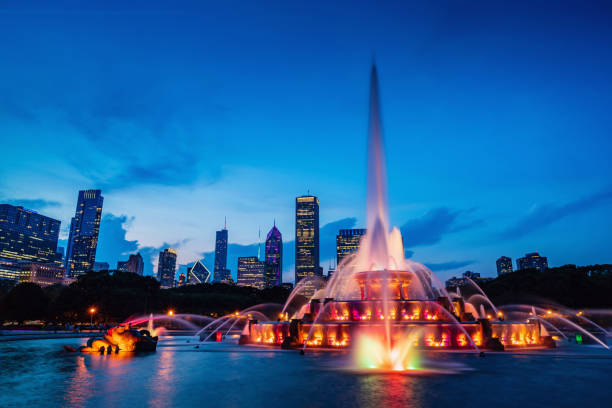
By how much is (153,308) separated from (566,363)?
296 feet

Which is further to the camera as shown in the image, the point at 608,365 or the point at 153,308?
the point at 153,308

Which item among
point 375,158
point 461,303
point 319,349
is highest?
point 375,158

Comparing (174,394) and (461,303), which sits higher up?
(461,303)

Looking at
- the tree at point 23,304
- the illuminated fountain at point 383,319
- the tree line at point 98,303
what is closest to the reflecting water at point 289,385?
the illuminated fountain at point 383,319

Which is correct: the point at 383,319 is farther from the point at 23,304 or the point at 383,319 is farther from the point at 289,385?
the point at 23,304

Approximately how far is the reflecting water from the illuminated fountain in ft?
13.9

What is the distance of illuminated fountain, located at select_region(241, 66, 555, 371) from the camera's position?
27703 mm

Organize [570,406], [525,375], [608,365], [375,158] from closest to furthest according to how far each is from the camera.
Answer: [570,406] < [525,375] < [608,365] < [375,158]

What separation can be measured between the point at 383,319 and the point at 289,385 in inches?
733

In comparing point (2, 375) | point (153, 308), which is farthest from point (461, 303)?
point (153, 308)

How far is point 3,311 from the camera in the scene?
7475cm

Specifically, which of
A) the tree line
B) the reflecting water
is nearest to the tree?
the tree line

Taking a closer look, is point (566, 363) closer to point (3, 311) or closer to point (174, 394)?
point (174, 394)

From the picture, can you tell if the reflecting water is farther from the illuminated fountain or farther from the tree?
the tree
